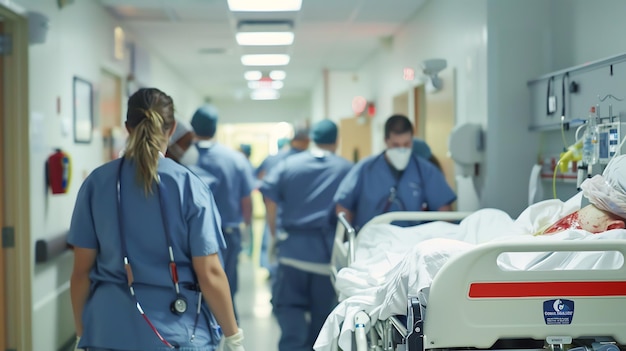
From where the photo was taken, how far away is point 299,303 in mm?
4242

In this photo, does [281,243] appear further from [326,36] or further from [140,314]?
[326,36]

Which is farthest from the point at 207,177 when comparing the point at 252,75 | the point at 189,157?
the point at 252,75

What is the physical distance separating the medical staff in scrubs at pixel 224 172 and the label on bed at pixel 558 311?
2976 millimetres

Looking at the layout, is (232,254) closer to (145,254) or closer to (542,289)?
(145,254)

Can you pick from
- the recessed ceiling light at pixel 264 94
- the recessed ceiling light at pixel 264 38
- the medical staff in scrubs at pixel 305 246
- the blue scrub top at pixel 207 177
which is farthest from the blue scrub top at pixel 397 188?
the recessed ceiling light at pixel 264 94

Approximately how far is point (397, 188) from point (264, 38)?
3.96 meters

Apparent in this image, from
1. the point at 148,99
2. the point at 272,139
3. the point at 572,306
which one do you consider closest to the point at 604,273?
the point at 572,306

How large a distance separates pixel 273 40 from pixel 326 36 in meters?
0.55

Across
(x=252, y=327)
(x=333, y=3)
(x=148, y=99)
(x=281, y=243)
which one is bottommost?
(x=252, y=327)

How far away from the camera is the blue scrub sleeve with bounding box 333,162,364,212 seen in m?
3.85

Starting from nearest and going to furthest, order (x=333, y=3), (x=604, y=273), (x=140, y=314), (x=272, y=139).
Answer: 1. (x=604, y=273)
2. (x=140, y=314)
3. (x=333, y=3)
4. (x=272, y=139)

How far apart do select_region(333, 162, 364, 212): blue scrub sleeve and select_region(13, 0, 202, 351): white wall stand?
5.35ft

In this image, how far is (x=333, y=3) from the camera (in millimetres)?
5684

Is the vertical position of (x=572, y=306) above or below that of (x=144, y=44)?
below
